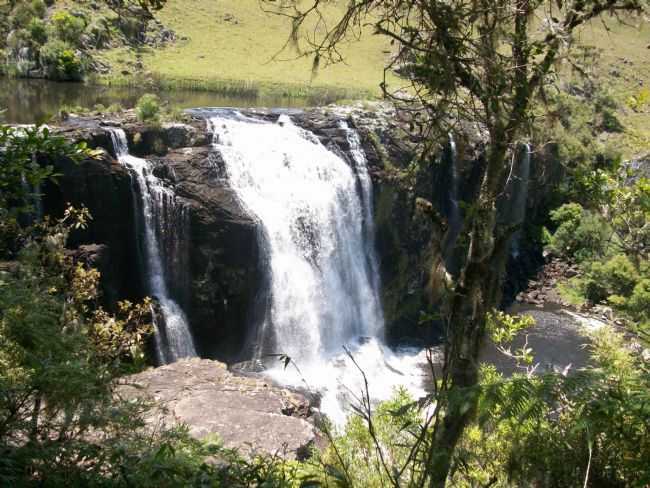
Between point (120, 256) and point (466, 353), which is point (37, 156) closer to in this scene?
point (120, 256)

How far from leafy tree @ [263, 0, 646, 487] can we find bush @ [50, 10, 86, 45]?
111 feet

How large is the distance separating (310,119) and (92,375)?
60.4 feet

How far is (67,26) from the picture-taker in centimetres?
3475

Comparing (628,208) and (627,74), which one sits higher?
(627,74)

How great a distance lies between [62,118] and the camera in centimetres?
1708

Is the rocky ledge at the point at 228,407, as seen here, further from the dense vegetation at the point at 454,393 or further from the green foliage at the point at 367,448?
the dense vegetation at the point at 454,393

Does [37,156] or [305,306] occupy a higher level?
[37,156]

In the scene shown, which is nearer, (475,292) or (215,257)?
(475,292)

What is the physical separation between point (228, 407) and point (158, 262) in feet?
22.6

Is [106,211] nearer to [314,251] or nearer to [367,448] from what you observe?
[314,251]

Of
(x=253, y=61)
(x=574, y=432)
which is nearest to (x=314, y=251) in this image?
(x=574, y=432)

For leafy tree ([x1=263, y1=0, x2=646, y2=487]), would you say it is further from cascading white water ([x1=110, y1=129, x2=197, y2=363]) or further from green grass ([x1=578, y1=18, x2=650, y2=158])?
green grass ([x1=578, y1=18, x2=650, y2=158])

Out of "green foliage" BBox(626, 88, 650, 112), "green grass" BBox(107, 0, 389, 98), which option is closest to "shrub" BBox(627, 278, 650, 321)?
"green foliage" BBox(626, 88, 650, 112)

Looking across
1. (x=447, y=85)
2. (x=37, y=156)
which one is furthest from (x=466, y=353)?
(x=37, y=156)
